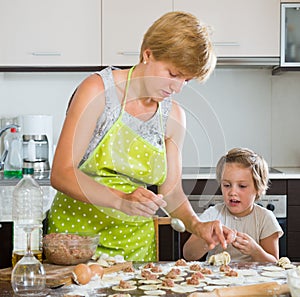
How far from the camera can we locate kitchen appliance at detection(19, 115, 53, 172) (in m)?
3.71

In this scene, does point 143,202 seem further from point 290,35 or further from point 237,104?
point 237,104

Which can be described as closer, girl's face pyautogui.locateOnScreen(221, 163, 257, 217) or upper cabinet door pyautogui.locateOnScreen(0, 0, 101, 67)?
girl's face pyautogui.locateOnScreen(221, 163, 257, 217)

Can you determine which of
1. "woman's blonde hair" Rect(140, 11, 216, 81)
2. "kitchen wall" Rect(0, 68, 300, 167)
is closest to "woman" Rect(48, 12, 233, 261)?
"woman's blonde hair" Rect(140, 11, 216, 81)

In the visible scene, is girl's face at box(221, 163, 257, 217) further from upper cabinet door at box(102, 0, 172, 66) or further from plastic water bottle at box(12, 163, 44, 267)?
upper cabinet door at box(102, 0, 172, 66)

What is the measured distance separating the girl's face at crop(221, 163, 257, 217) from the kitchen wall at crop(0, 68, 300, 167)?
140 centimetres

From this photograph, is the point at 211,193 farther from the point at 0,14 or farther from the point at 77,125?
the point at 77,125

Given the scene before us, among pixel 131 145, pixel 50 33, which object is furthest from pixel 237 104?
pixel 131 145

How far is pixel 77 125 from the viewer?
1.83 meters

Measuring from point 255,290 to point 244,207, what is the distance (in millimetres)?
973

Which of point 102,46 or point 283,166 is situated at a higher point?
point 102,46

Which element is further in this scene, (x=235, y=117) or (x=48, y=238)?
(x=235, y=117)

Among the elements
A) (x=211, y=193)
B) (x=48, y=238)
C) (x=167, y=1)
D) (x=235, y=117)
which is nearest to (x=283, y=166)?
(x=235, y=117)

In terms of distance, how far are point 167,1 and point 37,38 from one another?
748 mm

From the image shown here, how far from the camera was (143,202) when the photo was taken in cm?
164
